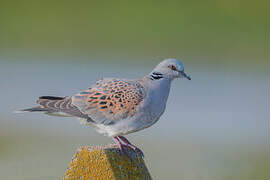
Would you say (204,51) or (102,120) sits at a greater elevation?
(204,51)

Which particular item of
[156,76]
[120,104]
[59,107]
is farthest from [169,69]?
[59,107]

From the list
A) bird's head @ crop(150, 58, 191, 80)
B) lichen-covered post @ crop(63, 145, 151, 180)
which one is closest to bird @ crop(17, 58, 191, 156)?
bird's head @ crop(150, 58, 191, 80)

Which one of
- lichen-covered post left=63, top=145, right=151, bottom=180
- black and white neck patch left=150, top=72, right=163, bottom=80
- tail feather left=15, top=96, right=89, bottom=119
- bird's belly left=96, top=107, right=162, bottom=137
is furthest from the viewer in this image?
black and white neck patch left=150, top=72, right=163, bottom=80

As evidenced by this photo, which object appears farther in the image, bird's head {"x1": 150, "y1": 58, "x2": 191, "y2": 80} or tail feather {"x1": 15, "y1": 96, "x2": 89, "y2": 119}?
bird's head {"x1": 150, "y1": 58, "x2": 191, "y2": 80}

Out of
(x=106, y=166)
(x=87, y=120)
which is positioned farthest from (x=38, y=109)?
(x=106, y=166)

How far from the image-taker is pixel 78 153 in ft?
13.7

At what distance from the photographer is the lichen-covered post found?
409 cm

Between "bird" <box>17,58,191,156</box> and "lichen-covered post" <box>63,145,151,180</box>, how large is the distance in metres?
0.54

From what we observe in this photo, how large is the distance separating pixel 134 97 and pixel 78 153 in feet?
3.05

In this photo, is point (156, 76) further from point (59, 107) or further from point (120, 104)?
point (59, 107)

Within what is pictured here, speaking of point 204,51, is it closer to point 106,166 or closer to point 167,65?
point 167,65

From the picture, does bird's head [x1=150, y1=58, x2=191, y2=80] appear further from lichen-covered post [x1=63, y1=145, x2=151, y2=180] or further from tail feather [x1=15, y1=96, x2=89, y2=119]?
lichen-covered post [x1=63, y1=145, x2=151, y2=180]

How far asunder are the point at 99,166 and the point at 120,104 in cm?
95

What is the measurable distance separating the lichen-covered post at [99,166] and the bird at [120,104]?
538 millimetres
